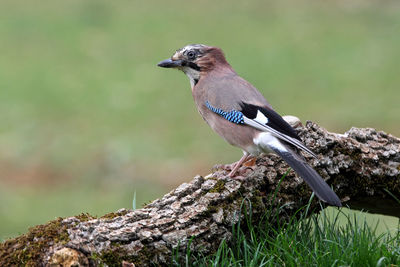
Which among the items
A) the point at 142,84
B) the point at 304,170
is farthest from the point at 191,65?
the point at 142,84

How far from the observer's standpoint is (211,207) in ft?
15.5

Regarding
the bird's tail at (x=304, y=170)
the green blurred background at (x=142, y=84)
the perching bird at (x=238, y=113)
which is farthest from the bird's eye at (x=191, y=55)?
the green blurred background at (x=142, y=84)

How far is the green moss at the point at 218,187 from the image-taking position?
4891mm

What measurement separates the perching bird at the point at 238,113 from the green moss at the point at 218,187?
0.27 m

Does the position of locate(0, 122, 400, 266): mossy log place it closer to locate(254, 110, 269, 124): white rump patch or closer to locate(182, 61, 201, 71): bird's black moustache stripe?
locate(254, 110, 269, 124): white rump patch

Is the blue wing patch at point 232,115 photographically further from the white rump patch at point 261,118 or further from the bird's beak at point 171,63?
the bird's beak at point 171,63

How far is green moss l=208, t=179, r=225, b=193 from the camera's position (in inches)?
193

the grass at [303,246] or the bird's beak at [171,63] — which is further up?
the bird's beak at [171,63]

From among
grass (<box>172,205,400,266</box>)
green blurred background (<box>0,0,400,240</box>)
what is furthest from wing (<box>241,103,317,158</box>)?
green blurred background (<box>0,0,400,240</box>)

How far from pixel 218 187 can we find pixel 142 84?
818 cm

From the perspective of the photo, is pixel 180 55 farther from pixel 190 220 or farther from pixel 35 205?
pixel 35 205

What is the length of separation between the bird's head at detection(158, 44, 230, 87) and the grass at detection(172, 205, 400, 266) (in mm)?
1523

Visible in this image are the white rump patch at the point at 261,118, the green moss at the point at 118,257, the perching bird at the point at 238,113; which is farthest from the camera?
the white rump patch at the point at 261,118

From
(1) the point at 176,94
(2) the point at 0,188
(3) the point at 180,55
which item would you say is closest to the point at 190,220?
(3) the point at 180,55
